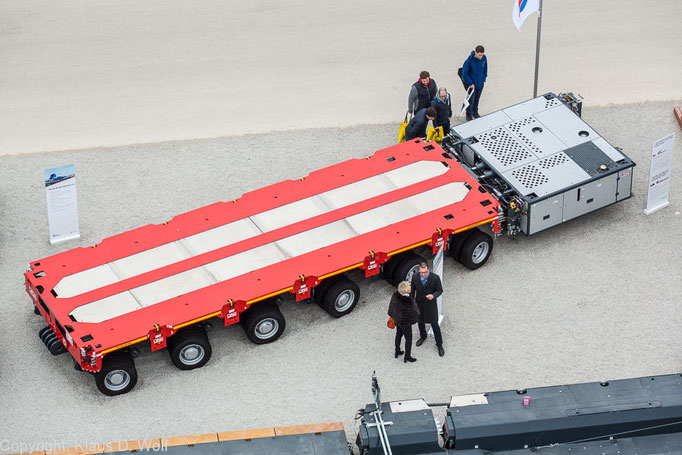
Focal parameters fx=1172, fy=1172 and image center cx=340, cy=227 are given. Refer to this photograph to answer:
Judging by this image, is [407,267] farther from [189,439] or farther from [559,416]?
[189,439]

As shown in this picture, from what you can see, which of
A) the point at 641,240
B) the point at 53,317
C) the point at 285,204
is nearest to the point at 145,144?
the point at 285,204

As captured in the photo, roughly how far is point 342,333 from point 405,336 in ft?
3.77

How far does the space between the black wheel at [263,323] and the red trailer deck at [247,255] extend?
0.06ft

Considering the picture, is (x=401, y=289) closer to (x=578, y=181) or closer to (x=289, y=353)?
(x=289, y=353)

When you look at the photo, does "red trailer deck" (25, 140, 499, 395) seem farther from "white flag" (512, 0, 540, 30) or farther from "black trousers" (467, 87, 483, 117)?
"white flag" (512, 0, 540, 30)

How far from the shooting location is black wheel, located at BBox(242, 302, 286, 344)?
1599 centimetres

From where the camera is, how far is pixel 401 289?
49.6 feet

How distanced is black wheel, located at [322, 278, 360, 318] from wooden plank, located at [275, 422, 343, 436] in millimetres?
2553

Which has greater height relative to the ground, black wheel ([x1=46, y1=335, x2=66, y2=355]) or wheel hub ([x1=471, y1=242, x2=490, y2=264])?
black wheel ([x1=46, y1=335, x2=66, y2=355])

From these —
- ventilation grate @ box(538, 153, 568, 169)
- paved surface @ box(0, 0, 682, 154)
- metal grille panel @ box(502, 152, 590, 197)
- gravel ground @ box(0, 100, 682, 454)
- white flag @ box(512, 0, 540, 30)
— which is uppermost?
white flag @ box(512, 0, 540, 30)

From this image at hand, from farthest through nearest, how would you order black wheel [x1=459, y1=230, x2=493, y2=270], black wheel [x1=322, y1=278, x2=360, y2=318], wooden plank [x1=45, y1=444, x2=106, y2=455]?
black wheel [x1=459, y1=230, x2=493, y2=270], black wheel [x1=322, y1=278, x2=360, y2=318], wooden plank [x1=45, y1=444, x2=106, y2=455]

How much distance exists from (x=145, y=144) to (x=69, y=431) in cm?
666

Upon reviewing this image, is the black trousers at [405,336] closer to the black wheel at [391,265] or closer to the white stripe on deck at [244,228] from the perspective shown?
the black wheel at [391,265]

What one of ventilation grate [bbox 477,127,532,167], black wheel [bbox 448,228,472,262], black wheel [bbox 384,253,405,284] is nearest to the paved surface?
ventilation grate [bbox 477,127,532,167]
